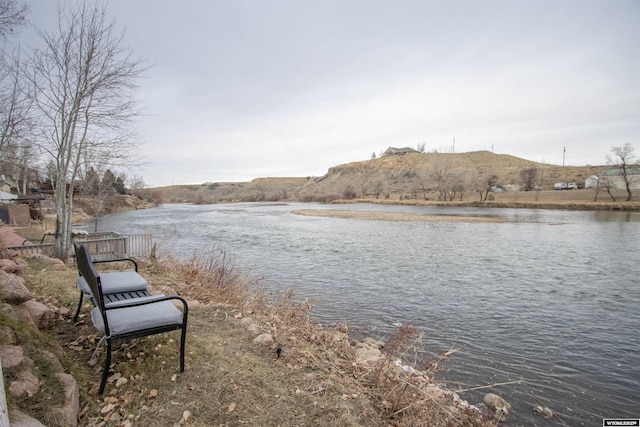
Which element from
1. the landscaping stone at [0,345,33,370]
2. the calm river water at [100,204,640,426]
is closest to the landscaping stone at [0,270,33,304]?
the landscaping stone at [0,345,33,370]

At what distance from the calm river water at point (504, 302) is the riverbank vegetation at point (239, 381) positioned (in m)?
1.90

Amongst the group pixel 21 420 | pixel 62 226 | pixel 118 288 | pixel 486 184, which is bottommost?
pixel 21 420

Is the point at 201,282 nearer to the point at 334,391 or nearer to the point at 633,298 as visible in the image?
the point at 334,391

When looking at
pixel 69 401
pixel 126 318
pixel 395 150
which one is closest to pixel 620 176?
pixel 126 318

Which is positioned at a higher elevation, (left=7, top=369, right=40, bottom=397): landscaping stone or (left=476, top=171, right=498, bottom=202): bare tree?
(left=476, top=171, right=498, bottom=202): bare tree

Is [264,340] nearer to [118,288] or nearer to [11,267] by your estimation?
[118,288]

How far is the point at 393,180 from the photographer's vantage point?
11294 centimetres

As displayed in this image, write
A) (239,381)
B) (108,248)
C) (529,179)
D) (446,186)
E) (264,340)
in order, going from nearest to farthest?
1. (239,381)
2. (264,340)
3. (108,248)
4. (446,186)
5. (529,179)

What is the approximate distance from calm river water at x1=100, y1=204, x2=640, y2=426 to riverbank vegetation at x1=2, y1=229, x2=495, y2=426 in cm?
190

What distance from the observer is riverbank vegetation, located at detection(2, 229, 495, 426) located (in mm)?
2971

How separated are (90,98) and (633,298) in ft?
53.3

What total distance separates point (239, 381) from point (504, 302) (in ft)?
28.2

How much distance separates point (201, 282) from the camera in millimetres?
8055

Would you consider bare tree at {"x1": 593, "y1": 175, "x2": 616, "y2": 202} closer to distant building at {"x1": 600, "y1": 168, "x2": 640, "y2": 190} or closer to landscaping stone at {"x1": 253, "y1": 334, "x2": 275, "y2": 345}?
distant building at {"x1": 600, "y1": 168, "x2": 640, "y2": 190}
